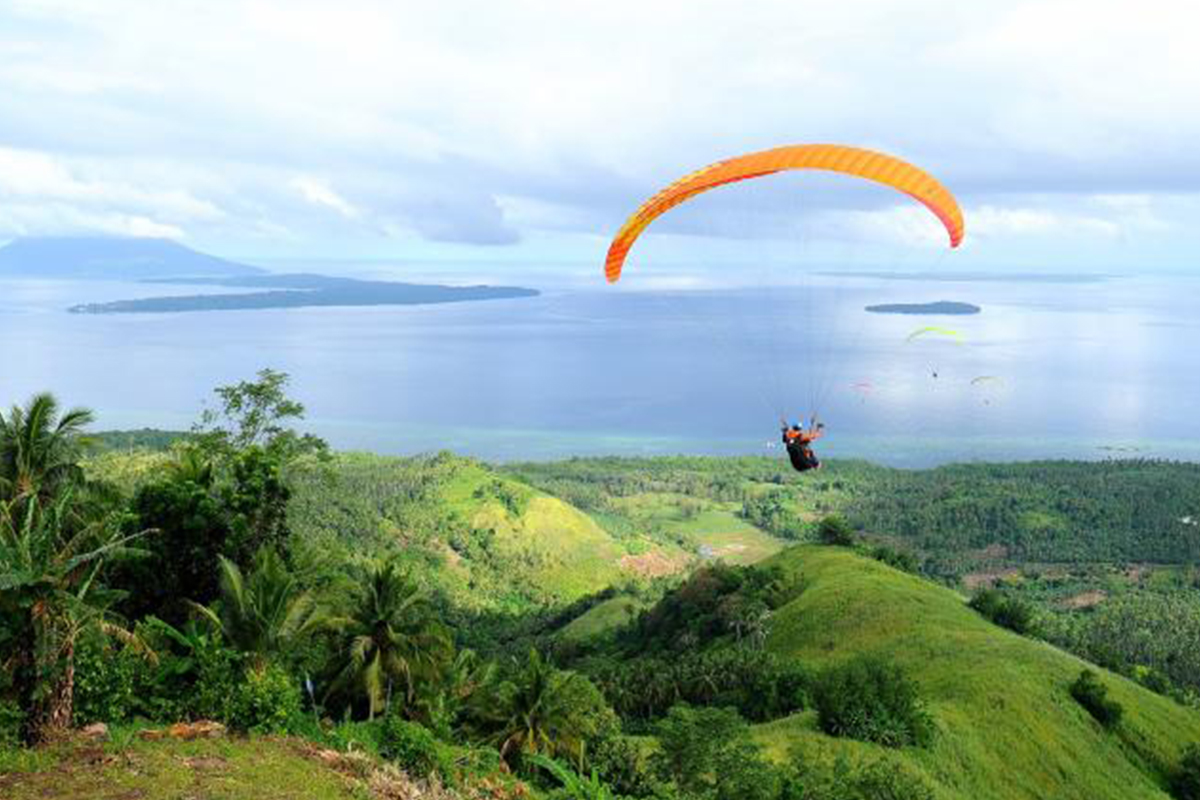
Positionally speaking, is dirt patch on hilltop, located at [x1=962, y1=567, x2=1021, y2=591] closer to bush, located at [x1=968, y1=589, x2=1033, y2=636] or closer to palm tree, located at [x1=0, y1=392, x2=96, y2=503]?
bush, located at [x1=968, y1=589, x2=1033, y2=636]

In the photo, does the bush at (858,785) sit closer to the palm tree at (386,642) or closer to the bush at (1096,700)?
the palm tree at (386,642)

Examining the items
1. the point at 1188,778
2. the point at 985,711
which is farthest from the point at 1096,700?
the point at 985,711

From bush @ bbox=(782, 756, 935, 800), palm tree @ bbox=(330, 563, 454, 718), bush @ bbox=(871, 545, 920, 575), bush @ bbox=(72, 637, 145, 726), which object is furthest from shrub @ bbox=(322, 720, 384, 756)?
bush @ bbox=(871, 545, 920, 575)

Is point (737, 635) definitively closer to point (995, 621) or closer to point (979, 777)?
point (995, 621)

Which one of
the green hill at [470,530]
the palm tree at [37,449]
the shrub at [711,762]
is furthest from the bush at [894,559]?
the palm tree at [37,449]

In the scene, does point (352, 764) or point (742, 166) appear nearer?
point (352, 764)

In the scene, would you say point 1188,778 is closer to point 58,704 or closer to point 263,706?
point 263,706

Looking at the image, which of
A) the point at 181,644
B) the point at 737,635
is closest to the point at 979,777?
the point at 737,635
